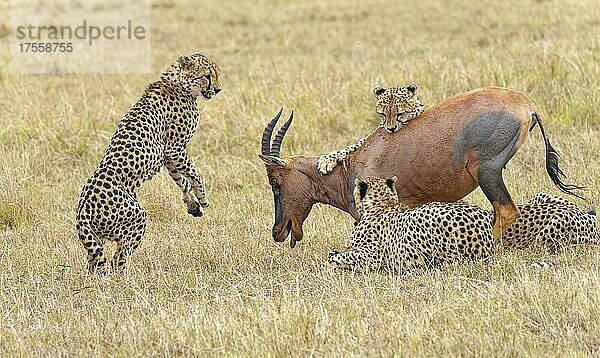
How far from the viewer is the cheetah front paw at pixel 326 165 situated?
774 centimetres

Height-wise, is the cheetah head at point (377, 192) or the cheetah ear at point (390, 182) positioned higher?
the cheetah ear at point (390, 182)

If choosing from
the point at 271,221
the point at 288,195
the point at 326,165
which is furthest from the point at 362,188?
the point at 271,221

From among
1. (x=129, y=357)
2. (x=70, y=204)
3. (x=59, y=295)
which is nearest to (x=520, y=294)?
(x=129, y=357)

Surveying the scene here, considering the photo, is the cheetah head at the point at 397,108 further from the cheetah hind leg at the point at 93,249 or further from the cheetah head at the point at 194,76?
the cheetah hind leg at the point at 93,249

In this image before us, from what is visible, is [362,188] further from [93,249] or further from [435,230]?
[93,249]

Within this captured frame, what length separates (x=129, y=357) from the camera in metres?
5.51

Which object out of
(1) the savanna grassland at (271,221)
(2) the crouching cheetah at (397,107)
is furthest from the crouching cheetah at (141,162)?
(2) the crouching cheetah at (397,107)

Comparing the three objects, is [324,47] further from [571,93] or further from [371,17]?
[571,93]

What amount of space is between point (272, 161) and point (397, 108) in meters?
1.03

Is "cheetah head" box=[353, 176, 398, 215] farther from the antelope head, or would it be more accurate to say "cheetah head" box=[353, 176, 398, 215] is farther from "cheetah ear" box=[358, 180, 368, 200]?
the antelope head

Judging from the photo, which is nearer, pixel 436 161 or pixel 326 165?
pixel 436 161

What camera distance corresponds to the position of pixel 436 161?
7148mm

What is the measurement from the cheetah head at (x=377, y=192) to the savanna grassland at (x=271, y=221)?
570 mm

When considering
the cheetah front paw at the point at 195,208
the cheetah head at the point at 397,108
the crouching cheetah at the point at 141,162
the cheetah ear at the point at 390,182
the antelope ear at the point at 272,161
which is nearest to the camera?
the crouching cheetah at the point at 141,162
